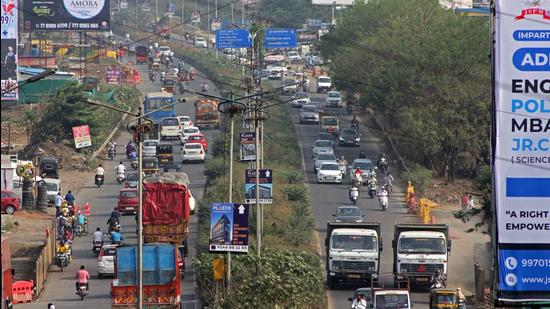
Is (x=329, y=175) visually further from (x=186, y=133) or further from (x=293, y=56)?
(x=293, y=56)

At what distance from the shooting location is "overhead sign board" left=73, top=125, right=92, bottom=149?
264 feet

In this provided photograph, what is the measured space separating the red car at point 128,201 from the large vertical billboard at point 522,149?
125ft

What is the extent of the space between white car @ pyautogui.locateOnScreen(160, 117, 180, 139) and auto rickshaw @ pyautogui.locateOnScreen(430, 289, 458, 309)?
5011 cm

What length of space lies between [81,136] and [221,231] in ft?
133

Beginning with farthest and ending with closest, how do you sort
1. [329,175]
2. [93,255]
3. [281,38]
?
1. [281,38]
2. [329,175]
3. [93,255]

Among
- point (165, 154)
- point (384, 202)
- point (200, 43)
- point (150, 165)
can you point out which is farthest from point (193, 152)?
point (200, 43)

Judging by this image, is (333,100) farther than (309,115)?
Yes

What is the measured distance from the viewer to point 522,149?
2680 cm

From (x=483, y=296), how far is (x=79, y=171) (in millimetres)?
36766

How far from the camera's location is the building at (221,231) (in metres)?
41.2

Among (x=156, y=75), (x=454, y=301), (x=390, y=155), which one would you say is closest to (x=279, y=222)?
(x=454, y=301)

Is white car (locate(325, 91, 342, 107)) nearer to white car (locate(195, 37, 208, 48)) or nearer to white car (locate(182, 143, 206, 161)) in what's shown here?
white car (locate(182, 143, 206, 161))

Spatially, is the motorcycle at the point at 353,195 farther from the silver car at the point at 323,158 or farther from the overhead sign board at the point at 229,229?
the overhead sign board at the point at 229,229

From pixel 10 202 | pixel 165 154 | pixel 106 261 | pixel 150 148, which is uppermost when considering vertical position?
pixel 150 148
